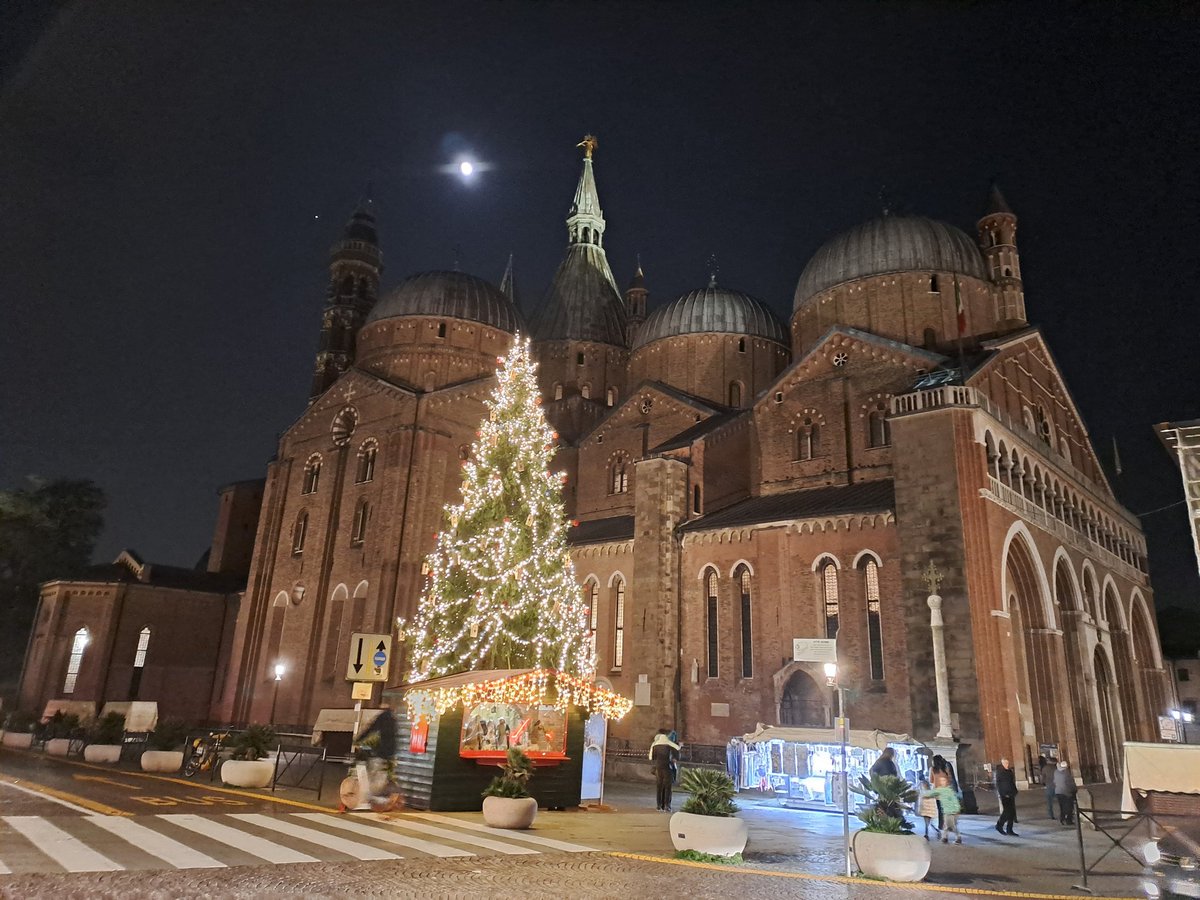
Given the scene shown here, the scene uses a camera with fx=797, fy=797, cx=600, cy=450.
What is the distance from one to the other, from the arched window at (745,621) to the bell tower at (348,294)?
1260 inches

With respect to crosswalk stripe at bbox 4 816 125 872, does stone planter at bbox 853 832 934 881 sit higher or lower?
higher


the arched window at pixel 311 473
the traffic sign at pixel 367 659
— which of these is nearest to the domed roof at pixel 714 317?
the arched window at pixel 311 473

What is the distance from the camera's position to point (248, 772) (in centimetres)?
1809

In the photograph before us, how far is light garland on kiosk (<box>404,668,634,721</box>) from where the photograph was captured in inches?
601

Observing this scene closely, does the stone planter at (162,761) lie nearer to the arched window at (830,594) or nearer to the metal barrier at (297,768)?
the metal barrier at (297,768)

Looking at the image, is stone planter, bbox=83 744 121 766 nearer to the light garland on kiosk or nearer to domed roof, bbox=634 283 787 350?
the light garland on kiosk

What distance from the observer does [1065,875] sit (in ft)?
36.2

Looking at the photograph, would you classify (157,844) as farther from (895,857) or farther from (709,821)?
(895,857)

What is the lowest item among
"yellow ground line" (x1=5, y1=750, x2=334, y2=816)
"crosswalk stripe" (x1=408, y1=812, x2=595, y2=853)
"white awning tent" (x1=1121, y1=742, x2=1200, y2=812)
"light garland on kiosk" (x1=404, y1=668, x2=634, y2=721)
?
"yellow ground line" (x1=5, y1=750, x2=334, y2=816)

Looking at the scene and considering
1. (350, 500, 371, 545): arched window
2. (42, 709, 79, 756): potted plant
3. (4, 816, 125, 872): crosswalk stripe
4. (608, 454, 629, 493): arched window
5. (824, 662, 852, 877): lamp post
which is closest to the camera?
(4, 816, 125, 872): crosswalk stripe

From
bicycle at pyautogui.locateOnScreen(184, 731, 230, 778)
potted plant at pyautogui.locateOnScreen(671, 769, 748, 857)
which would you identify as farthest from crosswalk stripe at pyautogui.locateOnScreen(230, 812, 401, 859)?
bicycle at pyautogui.locateOnScreen(184, 731, 230, 778)

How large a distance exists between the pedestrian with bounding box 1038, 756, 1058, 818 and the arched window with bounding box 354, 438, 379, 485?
2968 cm

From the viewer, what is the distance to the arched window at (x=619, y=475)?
38312mm

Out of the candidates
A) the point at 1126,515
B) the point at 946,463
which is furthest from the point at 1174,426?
the point at 1126,515
